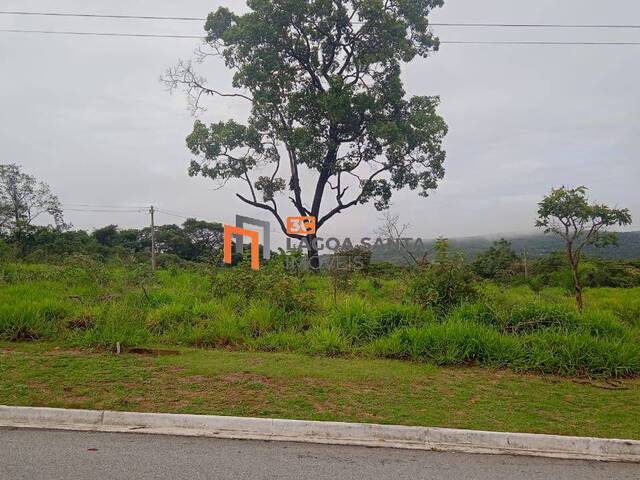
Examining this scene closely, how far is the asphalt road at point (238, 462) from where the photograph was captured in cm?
342

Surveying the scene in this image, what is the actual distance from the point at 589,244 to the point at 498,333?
11.1 feet

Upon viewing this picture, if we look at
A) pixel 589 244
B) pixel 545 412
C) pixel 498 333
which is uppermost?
pixel 589 244

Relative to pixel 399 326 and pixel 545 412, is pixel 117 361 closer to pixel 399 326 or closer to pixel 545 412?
pixel 399 326

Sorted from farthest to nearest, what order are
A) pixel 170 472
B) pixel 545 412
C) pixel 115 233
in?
pixel 115 233 < pixel 545 412 < pixel 170 472

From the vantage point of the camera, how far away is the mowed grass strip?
15.0 ft

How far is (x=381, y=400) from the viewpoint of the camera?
195 inches

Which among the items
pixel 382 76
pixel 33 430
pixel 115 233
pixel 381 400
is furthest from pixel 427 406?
pixel 115 233

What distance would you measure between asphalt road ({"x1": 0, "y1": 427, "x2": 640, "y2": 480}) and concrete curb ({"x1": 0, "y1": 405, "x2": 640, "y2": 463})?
Answer: 133 millimetres

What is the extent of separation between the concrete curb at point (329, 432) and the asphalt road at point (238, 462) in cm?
13

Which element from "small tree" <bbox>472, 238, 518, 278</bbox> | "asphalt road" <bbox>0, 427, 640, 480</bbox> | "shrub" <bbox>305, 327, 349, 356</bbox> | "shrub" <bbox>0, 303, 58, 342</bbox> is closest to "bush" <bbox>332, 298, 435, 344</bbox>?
"shrub" <bbox>305, 327, 349, 356</bbox>

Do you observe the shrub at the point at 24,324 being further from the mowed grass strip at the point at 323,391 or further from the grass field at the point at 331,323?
the mowed grass strip at the point at 323,391

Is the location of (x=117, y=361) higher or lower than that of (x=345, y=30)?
lower

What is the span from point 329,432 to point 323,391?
926 mm

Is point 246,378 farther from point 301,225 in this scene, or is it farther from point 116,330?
point 301,225
